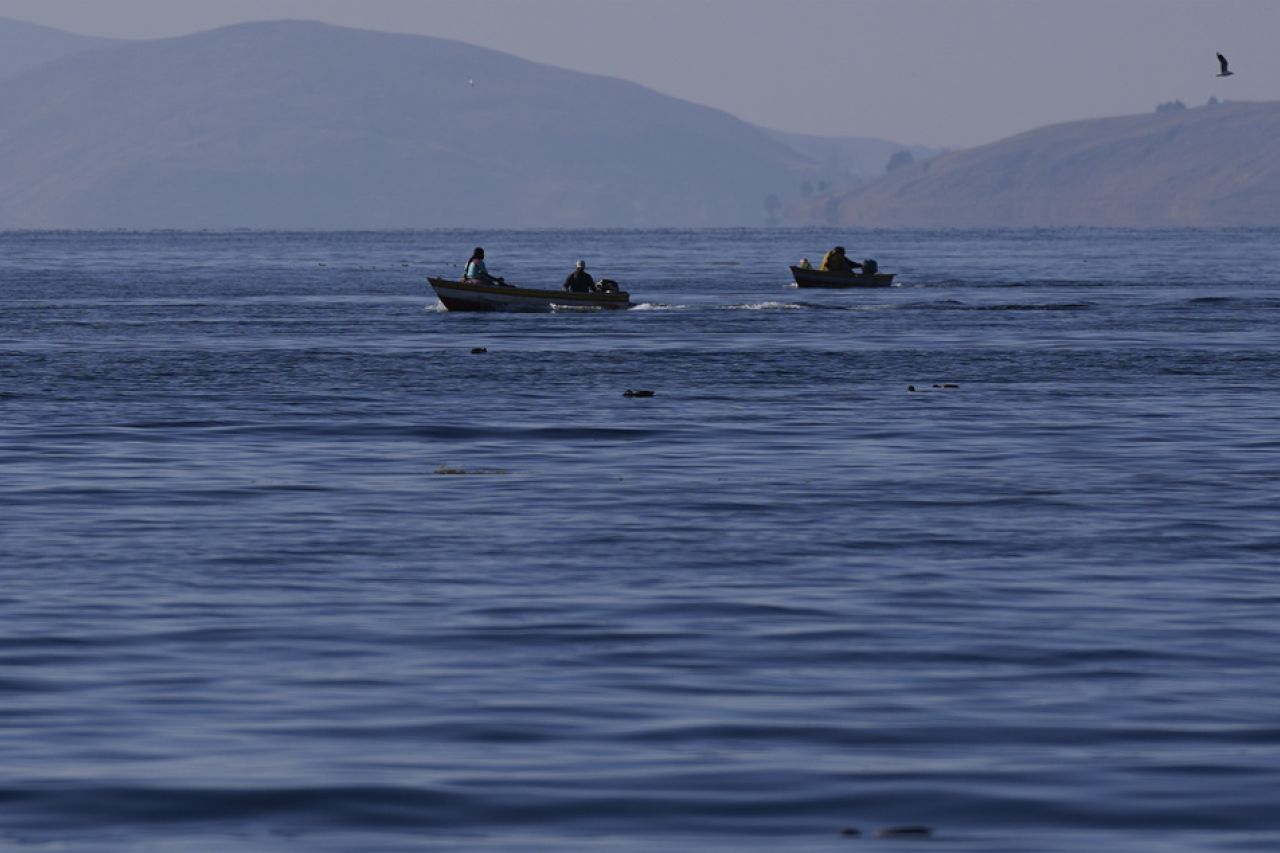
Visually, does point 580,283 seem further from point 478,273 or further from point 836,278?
point 836,278

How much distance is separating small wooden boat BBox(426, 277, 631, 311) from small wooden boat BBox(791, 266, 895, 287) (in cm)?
1864

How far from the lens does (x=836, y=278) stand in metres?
88.4

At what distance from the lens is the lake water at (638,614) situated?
1214 cm

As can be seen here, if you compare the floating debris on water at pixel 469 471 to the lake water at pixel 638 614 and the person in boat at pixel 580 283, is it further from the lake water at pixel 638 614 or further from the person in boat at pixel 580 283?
the person in boat at pixel 580 283

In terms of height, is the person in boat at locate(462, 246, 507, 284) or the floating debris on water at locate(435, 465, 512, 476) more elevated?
the floating debris on water at locate(435, 465, 512, 476)

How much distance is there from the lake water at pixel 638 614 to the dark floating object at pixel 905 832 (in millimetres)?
90

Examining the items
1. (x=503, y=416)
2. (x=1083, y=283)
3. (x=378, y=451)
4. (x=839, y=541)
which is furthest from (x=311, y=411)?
(x=1083, y=283)

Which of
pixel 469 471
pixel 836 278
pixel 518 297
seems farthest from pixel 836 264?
pixel 469 471

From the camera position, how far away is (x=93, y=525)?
916 inches

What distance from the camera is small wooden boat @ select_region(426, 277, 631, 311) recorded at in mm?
70375

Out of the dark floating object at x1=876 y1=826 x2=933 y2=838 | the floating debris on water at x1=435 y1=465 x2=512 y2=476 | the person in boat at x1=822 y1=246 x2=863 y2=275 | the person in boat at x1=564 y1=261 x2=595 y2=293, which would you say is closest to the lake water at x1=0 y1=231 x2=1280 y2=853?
the dark floating object at x1=876 y1=826 x2=933 y2=838

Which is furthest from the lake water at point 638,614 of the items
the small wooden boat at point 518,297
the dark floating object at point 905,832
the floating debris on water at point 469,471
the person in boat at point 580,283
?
the person in boat at point 580,283

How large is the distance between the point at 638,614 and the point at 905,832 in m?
6.48

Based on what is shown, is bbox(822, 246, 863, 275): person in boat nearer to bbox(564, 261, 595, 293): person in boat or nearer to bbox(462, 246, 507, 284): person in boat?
bbox(564, 261, 595, 293): person in boat
